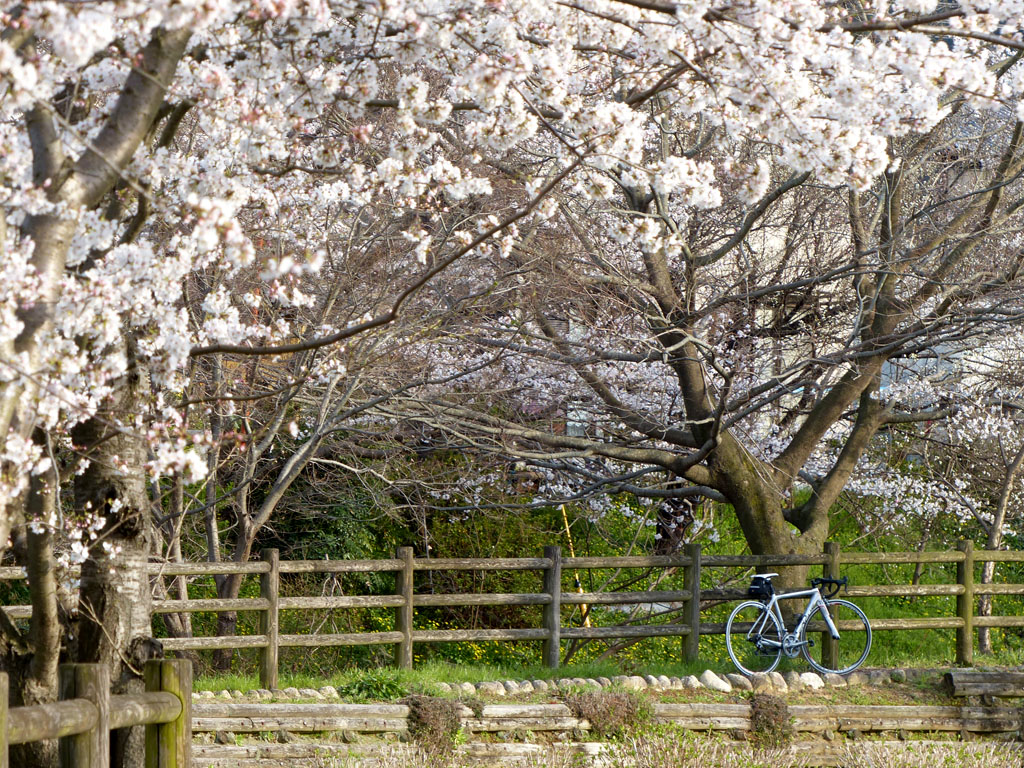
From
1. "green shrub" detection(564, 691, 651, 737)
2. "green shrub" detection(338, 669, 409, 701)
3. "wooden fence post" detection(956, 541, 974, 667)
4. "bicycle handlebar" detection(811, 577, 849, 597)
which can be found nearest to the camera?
"green shrub" detection(338, 669, 409, 701)

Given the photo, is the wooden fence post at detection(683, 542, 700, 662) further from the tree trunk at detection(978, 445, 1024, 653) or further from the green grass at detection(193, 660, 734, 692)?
the tree trunk at detection(978, 445, 1024, 653)

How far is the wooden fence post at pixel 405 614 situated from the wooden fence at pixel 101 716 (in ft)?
14.8

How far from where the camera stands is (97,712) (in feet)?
13.0

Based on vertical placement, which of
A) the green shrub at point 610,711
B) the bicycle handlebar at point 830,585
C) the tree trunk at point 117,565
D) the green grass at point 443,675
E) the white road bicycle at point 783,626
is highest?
the tree trunk at point 117,565

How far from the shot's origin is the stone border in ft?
26.9

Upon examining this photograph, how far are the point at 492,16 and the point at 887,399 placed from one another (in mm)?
8338

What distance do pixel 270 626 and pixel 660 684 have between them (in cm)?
326

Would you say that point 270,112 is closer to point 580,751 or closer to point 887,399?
point 580,751

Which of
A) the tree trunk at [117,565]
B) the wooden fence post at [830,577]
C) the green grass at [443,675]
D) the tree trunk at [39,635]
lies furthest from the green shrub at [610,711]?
the tree trunk at [39,635]

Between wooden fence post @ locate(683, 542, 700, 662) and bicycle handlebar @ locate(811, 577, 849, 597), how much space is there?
107 cm

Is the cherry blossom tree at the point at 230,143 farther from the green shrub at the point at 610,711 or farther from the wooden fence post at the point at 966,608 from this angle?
the wooden fence post at the point at 966,608

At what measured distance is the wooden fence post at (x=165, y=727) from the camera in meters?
4.53

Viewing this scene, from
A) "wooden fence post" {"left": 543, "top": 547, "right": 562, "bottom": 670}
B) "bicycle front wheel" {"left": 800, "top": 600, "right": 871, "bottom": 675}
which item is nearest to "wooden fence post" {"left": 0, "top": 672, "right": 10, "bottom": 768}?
"wooden fence post" {"left": 543, "top": 547, "right": 562, "bottom": 670}

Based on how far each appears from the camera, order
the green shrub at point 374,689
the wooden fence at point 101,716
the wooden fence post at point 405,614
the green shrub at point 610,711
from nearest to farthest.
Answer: the wooden fence at point 101,716 < the green shrub at point 374,689 < the green shrub at point 610,711 < the wooden fence post at point 405,614
